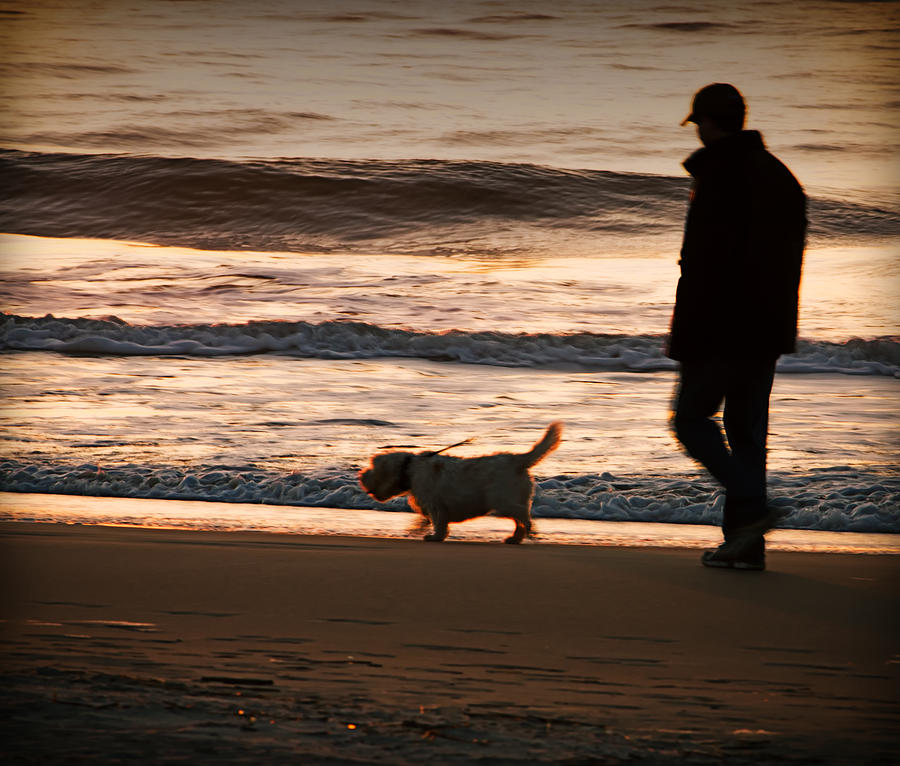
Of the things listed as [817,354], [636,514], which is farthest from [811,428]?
[817,354]

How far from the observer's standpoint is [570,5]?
2470 cm

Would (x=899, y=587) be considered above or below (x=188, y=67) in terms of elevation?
below

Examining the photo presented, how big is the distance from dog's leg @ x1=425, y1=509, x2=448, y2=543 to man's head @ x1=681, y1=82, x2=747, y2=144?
2.03 m

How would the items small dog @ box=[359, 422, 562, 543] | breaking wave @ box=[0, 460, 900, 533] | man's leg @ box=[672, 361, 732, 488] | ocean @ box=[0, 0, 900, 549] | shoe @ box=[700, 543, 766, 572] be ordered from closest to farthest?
man's leg @ box=[672, 361, 732, 488], shoe @ box=[700, 543, 766, 572], small dog @ box=[359, 422, 562, 543], breaking wave @ box=[0, 460, 900, 533], ocean @ box=[0, 0, 900, 549]

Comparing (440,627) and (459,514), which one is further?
(459,514)

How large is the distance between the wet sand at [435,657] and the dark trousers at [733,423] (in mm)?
288

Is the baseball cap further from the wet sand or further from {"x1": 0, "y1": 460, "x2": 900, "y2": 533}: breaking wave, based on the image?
{"x1": 0, "y1": 460, "x2": 900, "y2": 533}: breaking wave

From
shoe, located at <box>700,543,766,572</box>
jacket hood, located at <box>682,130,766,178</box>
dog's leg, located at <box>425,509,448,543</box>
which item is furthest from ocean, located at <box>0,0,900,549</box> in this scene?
jacket hood, located at <box>682,130,766,178</box>

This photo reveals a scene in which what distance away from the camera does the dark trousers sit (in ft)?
12.1

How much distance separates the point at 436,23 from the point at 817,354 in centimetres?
1604

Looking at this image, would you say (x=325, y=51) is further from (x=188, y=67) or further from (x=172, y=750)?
(x=172, y=750)

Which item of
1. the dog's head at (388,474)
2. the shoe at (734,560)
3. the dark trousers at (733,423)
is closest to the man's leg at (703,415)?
the dark trousers at (733,423)

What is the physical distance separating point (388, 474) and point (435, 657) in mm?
2315

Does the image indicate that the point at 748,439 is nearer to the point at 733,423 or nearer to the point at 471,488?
the point at 733,423
